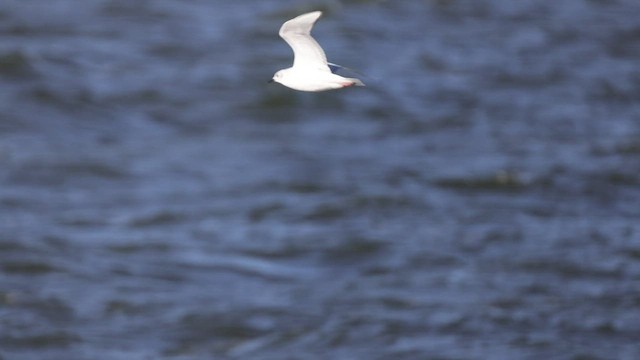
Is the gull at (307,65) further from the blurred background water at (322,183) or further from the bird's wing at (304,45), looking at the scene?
the blurred background water at (322,183)

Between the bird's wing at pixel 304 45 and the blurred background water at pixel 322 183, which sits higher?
the blurred background water at pixel 322 183

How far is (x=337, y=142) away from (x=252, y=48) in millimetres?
3585

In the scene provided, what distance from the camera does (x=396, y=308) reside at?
1841cm

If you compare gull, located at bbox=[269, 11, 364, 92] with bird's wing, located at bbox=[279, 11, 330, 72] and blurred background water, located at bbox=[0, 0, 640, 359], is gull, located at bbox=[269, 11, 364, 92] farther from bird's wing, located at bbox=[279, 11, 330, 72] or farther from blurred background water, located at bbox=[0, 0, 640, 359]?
blurred background water, located at bbox=[0, 0, 640, 359]

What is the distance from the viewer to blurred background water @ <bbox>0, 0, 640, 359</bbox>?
59.2 ft

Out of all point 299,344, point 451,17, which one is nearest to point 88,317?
point 299,344

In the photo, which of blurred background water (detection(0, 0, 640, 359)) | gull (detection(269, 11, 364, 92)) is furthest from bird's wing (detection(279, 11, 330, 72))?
blurred background water (detection(0, 0, 640, 359))

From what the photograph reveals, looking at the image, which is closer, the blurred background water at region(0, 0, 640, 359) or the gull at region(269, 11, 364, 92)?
the gull at region(269, 11, 364, 92)

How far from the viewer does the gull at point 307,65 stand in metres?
7.49

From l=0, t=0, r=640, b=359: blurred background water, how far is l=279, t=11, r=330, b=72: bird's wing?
9608mm

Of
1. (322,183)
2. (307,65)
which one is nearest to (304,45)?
(307,65)

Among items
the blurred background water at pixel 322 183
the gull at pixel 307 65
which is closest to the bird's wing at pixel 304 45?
the gull at pixel 307 65

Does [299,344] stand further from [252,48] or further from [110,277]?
[252,48]

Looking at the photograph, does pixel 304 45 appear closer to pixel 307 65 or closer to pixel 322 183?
pixel 307 65
